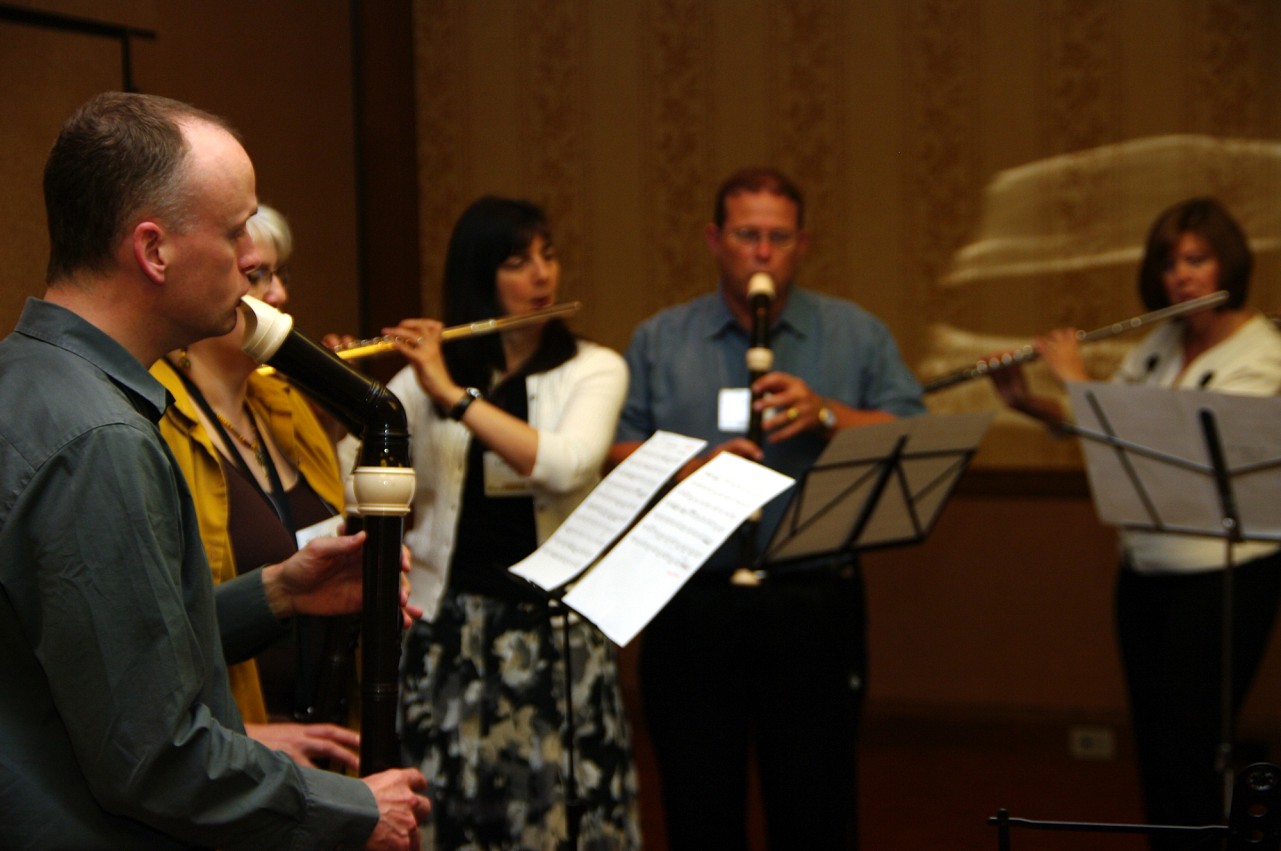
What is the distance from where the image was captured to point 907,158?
404cm

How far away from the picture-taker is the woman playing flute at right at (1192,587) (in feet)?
8.71

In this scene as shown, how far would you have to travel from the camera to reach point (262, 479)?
1772mm

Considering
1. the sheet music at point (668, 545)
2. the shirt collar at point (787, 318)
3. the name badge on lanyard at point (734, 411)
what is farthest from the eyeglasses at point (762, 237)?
the sheet music at point (668, 545)

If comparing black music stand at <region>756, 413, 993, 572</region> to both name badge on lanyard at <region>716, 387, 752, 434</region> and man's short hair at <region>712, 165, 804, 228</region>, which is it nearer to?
name badge on lanyard at <region>716, 387, 752, 434</region>

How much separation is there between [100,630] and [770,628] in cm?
166

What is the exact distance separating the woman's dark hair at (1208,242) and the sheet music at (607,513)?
169 centimetres

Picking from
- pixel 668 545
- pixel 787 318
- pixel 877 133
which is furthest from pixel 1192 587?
pixel 877 133

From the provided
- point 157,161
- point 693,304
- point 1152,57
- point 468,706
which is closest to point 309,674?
point 468,706

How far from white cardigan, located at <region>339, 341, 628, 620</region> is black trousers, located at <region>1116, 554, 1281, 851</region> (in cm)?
134

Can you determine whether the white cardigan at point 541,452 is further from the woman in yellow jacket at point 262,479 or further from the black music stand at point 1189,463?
the black music stand at point 1189,463

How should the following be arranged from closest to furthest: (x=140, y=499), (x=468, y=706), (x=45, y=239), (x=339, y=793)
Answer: (x=140, y=499)
(x=339, y=793)
(x=45, y=239)
(x=468, y=706)

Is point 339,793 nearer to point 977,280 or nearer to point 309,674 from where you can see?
point 309,674

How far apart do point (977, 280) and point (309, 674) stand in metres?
2.87

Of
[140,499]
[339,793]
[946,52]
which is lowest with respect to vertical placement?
[339,793]
